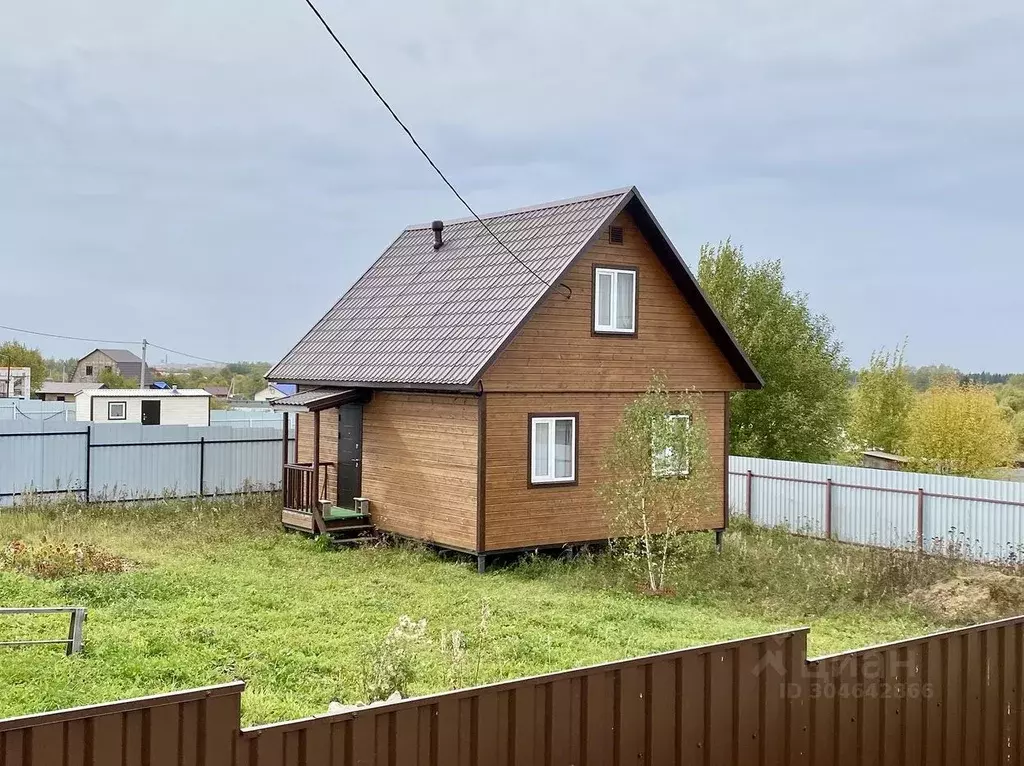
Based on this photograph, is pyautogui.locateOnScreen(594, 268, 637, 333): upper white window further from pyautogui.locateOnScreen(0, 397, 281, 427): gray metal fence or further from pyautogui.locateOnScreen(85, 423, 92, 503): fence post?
pyautogui.locateOnScreen(0, 397, 281, 427): gray metal fence

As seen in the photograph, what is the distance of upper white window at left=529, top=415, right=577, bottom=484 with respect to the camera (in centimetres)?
1589

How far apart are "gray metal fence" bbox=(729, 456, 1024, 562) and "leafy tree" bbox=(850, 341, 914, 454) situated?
17.9 metres

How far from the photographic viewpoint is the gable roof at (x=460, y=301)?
15641 mm

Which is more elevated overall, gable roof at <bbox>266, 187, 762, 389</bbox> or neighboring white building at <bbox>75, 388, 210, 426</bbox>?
gable roof at <bbox>266, 187, 762, 389</bbox>

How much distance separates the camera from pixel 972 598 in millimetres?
13234

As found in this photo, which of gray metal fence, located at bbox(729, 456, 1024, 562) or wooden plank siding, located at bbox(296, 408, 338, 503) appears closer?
gray metal fence, located at bbox(729, 456, 1024, 562)

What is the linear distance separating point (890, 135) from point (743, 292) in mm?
10034

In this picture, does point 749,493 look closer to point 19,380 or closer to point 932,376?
point 932,376

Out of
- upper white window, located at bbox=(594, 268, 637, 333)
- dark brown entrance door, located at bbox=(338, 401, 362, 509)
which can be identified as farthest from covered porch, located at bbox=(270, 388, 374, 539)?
upper white window, located at bbox=(594, 268, 637, 333)

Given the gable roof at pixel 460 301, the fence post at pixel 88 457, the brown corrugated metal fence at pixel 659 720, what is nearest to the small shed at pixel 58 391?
the fence post at pixel 88 457

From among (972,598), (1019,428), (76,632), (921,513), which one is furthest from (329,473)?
(1019,428)

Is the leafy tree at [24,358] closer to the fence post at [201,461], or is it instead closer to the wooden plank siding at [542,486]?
the fence post at [201,461]

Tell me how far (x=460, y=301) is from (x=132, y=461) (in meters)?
8.43

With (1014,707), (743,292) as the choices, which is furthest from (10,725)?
(743,292)
